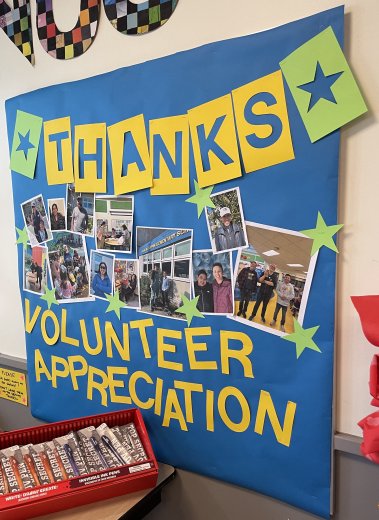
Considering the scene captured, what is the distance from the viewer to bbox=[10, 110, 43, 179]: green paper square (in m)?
1.27

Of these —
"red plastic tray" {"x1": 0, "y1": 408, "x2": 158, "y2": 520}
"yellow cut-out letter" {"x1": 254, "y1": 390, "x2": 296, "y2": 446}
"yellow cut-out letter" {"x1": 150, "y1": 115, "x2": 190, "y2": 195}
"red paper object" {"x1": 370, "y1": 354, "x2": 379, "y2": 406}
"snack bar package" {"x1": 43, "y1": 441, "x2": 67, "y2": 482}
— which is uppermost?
"yellow cut-out letter" {"x1": 150, "y1": 115, "x2": 190, "y2": 195}

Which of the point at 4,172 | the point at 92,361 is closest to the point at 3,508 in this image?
the point at 92,361

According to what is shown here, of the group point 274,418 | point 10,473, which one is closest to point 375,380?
point 274,418

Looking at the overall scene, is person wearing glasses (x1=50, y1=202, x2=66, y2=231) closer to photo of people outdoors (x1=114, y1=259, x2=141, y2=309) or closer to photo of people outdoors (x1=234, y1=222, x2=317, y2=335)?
photo of people outdoors (x1=114, y1=259, x2=141, y2=309)

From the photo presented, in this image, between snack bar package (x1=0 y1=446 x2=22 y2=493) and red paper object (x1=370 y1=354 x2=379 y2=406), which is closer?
red paper object (x1=370 y1=354 x2=379 y2=406)

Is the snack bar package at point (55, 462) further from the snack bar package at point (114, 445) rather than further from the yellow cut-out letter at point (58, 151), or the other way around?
the yellow cut-out letter at point (58, 151)

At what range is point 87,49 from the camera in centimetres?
115

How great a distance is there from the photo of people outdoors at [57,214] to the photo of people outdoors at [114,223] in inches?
5.1

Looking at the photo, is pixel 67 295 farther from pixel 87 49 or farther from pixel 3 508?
pixel 87 49

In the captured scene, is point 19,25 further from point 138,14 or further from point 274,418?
point 274,418

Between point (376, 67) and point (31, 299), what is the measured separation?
3.66ft

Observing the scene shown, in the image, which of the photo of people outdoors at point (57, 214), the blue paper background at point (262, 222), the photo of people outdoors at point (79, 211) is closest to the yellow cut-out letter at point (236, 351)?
the blue paper background at point (262, 222)

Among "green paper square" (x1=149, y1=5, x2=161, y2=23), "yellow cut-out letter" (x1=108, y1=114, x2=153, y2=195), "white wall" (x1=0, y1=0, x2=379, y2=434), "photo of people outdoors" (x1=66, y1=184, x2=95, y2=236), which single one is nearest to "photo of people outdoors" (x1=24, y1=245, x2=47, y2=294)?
"photo of people outdoors" (x1=66, y1=184, x2=95, y2=236)

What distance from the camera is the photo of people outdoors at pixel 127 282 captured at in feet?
3.74
